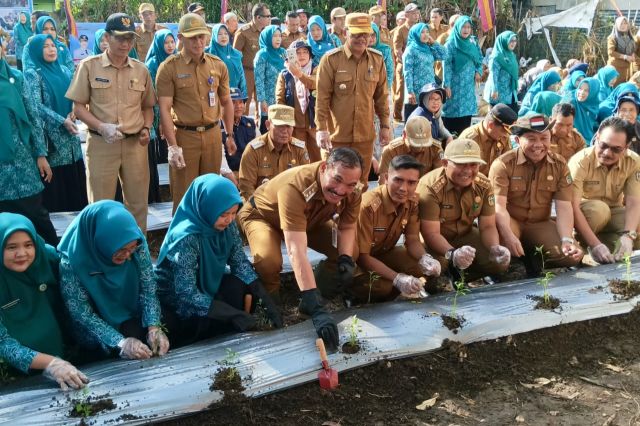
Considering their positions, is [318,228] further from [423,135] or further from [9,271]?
[9,271]

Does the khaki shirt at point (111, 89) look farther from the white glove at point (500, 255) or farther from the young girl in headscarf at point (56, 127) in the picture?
the white glove at point (500, 255)

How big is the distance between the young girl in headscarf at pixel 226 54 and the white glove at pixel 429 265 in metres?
4.11

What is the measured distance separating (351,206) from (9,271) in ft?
5.86

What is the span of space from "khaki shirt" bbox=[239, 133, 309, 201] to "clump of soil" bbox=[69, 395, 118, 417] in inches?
92.6

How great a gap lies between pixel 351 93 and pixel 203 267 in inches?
93.9

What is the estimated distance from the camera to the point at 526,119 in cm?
439

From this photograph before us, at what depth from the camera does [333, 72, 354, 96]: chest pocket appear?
526 centimetres

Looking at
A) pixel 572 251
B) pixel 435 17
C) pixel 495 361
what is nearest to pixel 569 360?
pixel 495 361

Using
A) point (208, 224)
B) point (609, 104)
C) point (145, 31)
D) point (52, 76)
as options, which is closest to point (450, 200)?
point (208, 224)

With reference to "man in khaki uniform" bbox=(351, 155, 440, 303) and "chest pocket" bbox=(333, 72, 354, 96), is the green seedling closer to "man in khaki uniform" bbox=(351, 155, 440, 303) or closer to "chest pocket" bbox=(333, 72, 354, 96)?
"man in khaki uniform" bbox=(351, 155, 440, 303)

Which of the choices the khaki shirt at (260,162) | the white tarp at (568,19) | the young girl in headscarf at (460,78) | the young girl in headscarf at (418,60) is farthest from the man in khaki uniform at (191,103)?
the white tarp at (568,19)

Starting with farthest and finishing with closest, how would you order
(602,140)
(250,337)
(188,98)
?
(188,98) < (602,140) < (250,337)

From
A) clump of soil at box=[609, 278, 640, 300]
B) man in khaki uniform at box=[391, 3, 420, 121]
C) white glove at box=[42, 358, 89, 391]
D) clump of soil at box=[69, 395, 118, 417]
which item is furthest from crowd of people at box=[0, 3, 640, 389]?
man in khaki uniform at box=[391, 3, 420, 121]

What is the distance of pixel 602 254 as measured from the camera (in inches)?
174
